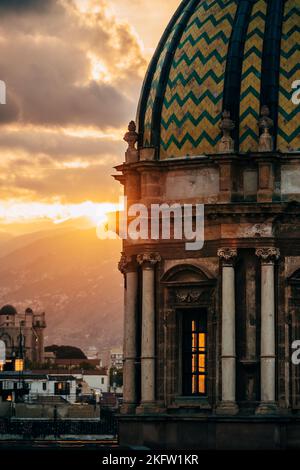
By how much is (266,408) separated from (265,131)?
342 inches

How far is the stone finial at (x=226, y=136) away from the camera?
2279 inches

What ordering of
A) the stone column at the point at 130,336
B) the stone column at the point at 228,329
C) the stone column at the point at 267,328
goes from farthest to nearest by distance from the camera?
the stone column at the point at 130,336, the stone column at the point at 228,329, the stone column at the point at 267,328

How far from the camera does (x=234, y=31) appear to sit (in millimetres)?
59562

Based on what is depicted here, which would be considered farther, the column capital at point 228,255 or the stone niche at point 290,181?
the stone niche at point 290,181

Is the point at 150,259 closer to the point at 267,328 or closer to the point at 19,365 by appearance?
the point at 267,328

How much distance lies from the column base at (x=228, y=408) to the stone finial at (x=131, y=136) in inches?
370

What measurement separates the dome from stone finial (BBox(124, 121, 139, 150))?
329 millimetres

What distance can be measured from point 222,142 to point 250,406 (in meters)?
8.35

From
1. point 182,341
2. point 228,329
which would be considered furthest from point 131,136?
point 228,329

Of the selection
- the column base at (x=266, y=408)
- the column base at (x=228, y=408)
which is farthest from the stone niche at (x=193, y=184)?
the column base at (x=266, y=408)

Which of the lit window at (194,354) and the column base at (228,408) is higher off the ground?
the lit window at (194,354)

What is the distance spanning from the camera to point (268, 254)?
188ft

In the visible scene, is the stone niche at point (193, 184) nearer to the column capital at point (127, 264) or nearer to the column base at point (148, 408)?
the column capital at point (127, 264)
